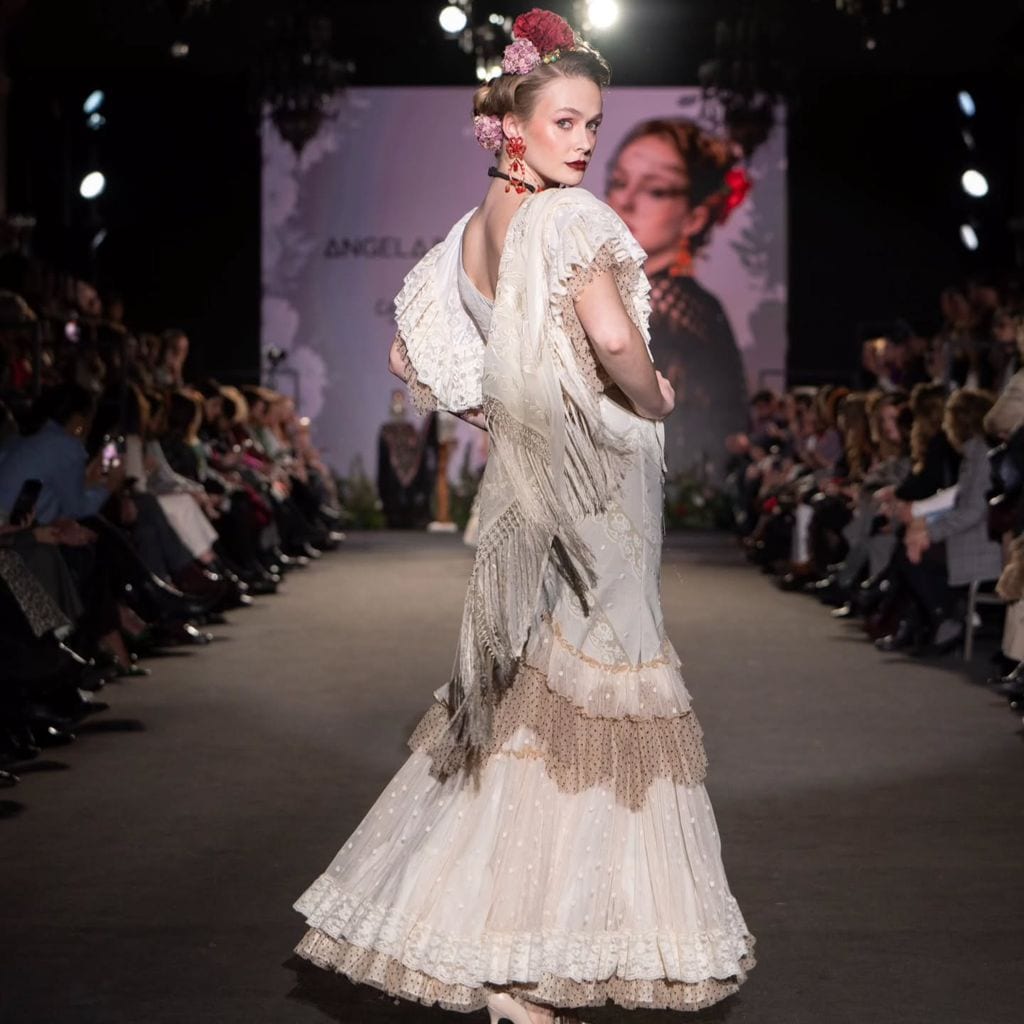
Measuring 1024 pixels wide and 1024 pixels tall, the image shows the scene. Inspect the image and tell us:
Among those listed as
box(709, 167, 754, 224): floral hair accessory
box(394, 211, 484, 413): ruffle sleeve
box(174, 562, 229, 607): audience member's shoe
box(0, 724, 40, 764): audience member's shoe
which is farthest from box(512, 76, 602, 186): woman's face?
box(709, 167, 754, 224): floral hair accessory

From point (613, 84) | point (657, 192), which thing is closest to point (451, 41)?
point (613, 84)

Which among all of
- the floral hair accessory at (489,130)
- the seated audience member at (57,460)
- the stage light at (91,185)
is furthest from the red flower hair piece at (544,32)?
the stage light at (91,185)

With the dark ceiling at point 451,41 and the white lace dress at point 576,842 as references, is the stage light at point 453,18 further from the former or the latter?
the white lace dress at point 576,842

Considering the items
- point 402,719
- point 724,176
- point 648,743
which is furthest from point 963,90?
point 648,743

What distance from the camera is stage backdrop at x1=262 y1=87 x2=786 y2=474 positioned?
1684cm

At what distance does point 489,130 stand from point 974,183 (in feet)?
45.4

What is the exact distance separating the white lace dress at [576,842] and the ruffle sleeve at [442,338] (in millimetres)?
71

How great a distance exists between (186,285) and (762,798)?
13303mm

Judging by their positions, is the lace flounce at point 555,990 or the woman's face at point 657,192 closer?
the lace flounce at point 555,990

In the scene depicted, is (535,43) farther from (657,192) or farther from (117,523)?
Answer: (657,192)

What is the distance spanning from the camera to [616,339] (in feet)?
8.89

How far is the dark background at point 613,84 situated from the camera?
51.1 ft

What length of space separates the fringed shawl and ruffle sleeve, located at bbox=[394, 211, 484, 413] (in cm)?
7

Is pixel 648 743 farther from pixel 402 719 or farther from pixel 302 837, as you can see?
pixel 402 719
